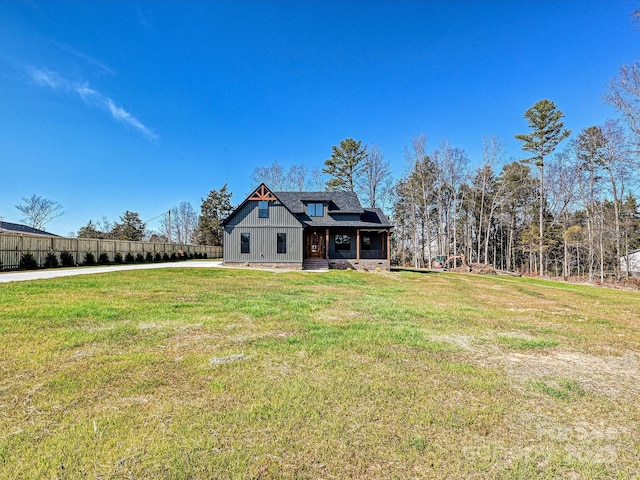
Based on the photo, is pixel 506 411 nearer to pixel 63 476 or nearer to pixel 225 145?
pixel 63 476

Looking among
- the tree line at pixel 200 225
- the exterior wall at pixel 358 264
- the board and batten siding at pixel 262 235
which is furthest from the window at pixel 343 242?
the tree line at pixel 200 225

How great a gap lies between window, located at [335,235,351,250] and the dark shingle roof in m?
2.03

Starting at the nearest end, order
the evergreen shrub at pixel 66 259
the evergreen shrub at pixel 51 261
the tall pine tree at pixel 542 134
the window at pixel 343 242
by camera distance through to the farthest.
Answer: the evergreen shrub at pixel 51 261 → the evergreen shrub at pixel 66 259 → the window at pixel 343 242 → the tall pine tree at pixel 542 134

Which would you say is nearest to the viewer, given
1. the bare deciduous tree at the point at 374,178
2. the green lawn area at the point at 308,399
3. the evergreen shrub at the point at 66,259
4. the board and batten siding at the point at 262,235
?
the green lawn area at the point at 308,399

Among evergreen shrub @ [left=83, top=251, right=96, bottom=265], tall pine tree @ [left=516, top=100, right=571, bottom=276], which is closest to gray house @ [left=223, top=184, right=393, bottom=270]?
evergreen shrub @ [left=83, top=251, right=96, bottom=265]

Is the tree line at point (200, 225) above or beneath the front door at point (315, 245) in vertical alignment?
above

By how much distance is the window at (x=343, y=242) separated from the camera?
72.9 ft

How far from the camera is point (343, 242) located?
22328mm

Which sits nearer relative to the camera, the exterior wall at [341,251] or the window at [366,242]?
the exterior wall at [341,251]

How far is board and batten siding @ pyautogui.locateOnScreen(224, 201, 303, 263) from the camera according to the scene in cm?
1933

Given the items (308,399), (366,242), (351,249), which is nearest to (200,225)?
(351,249)

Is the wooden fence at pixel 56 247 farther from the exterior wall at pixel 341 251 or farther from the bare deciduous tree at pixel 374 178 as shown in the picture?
the bare deciduous tree at pixel 374 178

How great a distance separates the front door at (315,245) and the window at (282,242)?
242 centimetres

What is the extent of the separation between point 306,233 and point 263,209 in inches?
151
